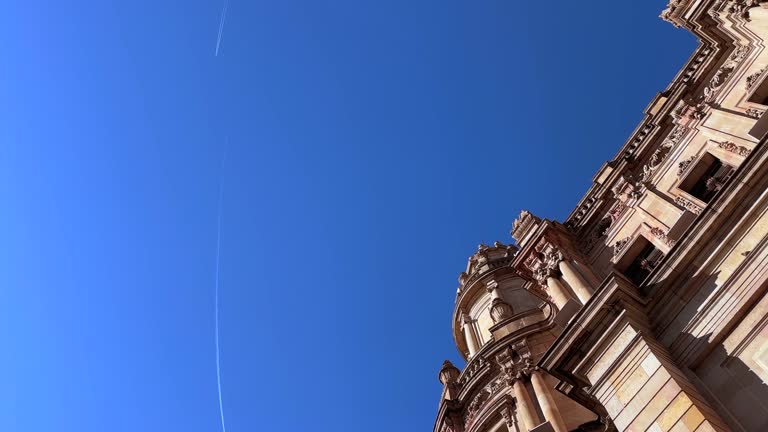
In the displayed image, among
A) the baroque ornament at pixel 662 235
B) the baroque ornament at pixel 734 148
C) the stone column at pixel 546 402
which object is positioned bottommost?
the stone column at pixel 546 402

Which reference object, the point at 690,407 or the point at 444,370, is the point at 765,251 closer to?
the point at 690,407

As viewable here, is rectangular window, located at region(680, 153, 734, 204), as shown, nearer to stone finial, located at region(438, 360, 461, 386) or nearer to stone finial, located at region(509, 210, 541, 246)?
stone finial, located at region(509, 210, 541, 246)

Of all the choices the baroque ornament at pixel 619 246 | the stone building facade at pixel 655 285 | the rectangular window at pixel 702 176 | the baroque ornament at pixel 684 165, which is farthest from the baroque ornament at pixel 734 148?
the baroque ornament at pixel 619 246

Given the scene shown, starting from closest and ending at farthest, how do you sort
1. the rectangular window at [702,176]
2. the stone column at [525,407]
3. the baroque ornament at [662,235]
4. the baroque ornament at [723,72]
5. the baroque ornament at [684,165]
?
the baroque ornament at [662,235] < the stone column at [525,407] < the rectangular window at [702,176] < the baroque ornament at [684,165] < the baroque ornament at [723,72]

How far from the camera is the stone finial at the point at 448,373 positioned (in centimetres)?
2978

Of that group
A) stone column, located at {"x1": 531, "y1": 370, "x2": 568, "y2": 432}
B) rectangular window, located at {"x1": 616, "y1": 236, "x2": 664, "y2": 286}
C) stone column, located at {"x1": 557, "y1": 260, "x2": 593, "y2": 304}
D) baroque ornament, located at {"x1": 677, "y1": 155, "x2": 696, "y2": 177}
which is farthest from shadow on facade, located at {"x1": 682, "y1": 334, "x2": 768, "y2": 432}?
baroque ornament, located at {"x1": 677, "y1": 155, "x2": 696, "y2": 177}

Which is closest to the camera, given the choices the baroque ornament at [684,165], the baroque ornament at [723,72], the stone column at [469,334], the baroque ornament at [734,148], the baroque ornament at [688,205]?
the baroque ornament at [734,148]

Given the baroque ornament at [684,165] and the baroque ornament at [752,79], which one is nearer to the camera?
the baroque ornament at [752,79]

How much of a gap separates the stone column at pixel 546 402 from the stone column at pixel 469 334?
6678 millimetres

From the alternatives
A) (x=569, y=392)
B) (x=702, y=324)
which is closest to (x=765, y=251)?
(x=702, y=324)

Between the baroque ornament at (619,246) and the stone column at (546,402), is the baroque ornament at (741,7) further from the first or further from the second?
the stone column at (546,402)

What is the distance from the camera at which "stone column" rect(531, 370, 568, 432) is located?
19781 millimetres

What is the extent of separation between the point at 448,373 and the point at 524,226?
8.67 meters

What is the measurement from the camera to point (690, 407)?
11375 mm
